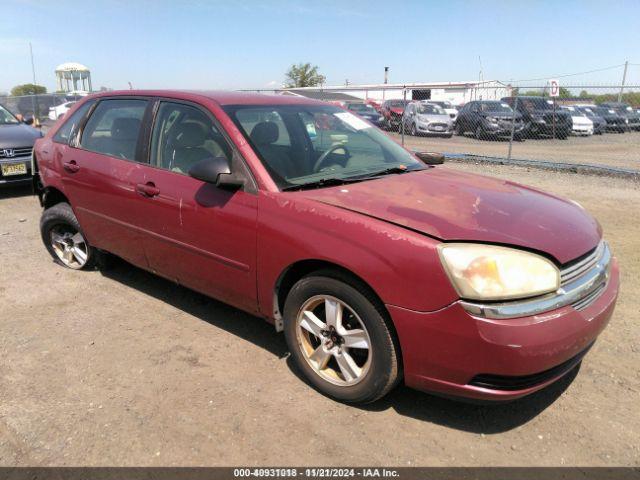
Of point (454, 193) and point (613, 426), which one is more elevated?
point (454, 193)

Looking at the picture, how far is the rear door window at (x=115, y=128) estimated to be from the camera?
3852mm

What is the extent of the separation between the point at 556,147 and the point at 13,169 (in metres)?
16.1

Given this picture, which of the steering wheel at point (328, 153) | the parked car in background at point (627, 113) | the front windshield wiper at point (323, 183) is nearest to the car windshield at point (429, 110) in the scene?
the parked car in background at point (627, 113)

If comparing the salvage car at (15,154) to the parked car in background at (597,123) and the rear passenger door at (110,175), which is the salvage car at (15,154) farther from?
the parked car in background at (597,123)

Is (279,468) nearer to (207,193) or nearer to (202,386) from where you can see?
(202,386)

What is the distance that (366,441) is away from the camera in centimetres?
253

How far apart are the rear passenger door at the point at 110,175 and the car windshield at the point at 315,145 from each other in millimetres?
958

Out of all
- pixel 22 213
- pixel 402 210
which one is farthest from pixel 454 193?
pixel 22 213

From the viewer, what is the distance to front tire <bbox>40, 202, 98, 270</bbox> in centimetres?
459

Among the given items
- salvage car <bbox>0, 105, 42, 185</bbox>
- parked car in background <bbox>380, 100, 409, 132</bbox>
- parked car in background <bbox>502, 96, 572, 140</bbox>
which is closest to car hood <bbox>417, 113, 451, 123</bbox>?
parked car in background <bbox>380, 100, 409, 132</bbox>

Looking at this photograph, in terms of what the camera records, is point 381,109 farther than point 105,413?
A: Yes

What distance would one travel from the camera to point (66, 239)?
15.9ft

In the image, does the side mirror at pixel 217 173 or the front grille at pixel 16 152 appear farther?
the front grille at pixel 16 152

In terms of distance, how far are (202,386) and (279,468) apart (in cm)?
84
